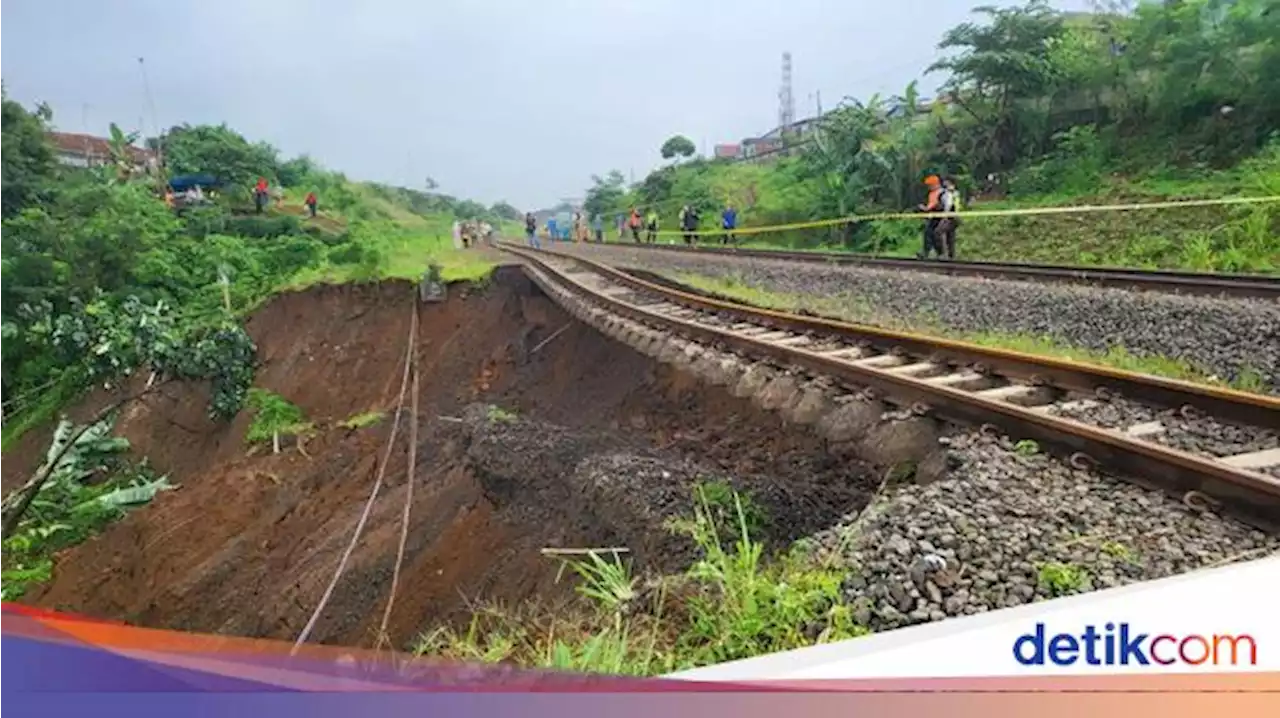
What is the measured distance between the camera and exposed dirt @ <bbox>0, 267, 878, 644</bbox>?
5332mm

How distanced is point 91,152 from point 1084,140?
129ft

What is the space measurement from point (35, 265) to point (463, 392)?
1208 centimetres

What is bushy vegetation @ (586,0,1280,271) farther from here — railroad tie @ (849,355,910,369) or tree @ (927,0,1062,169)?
railroad tie @ (849,355,910,369)

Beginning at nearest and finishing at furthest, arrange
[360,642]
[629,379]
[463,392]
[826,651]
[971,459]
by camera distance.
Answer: [826,651], [971,459], [360,642], [629,379], [463,392]

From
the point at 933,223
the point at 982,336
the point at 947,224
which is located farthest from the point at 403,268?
the point at 982,336

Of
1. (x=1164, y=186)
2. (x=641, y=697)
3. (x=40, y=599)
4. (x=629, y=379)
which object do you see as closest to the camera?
(x=641, y=697)

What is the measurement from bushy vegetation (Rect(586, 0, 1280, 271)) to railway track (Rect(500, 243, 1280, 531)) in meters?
6.83

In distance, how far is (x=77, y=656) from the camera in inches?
63.6

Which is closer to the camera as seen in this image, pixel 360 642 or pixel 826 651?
pixel 826 651

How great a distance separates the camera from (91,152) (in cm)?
3844

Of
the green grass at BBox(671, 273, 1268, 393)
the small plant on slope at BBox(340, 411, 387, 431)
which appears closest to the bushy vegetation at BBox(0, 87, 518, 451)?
the small plant on slope at BBox(340, 411, 387, 431)

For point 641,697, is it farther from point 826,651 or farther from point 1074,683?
point 1074,683

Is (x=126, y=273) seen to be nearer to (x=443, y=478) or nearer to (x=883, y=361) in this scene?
(x=443, y=478)

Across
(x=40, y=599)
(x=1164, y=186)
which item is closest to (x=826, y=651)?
(x=40, y=599)
